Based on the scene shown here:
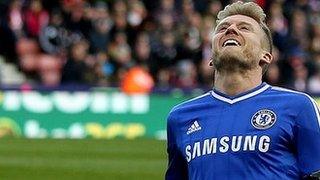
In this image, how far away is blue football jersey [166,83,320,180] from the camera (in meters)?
4.05

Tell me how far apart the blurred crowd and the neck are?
14.5 meters

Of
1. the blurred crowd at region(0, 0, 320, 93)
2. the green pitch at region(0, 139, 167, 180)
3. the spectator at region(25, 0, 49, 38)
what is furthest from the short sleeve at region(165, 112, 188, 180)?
the spectator at region(25, 0, 49, 38)

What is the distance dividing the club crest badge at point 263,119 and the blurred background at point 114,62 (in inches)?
437

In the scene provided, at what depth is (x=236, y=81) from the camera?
4211mm

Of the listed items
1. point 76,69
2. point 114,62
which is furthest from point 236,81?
point 114,62

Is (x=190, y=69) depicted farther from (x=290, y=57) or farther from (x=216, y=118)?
(x=216, y=118)

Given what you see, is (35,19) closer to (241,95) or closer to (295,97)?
(241,95)

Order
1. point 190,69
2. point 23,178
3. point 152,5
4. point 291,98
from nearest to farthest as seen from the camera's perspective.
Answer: point 291,98
point 23,178
point 190,69
point 152,5

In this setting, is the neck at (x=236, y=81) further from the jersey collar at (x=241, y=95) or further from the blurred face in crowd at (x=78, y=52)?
the blurred face in crowd at (x=78, y=52)

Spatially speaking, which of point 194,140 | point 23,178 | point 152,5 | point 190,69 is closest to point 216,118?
point 194,140

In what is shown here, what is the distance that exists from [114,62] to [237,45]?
15.4 meters

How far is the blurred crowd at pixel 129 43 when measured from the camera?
19219mm

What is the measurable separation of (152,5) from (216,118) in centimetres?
1709

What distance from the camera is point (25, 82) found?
65.1ft
